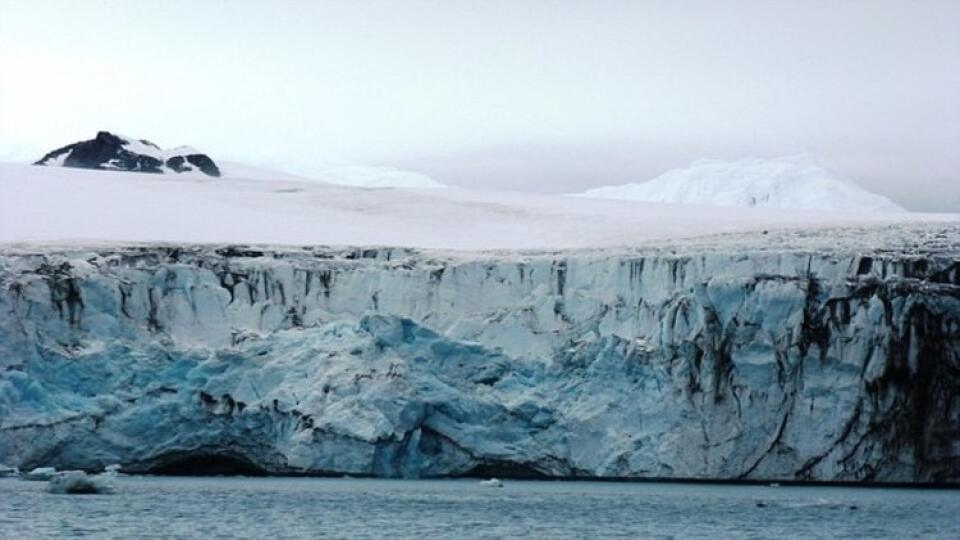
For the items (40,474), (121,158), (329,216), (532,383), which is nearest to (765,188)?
(121,158)

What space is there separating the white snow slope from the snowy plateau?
337cm

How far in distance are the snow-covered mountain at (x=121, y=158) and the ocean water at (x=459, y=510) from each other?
2472cm

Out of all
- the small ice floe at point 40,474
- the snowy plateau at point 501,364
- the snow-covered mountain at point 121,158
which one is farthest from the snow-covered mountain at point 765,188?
the small ice floe at point 40,474

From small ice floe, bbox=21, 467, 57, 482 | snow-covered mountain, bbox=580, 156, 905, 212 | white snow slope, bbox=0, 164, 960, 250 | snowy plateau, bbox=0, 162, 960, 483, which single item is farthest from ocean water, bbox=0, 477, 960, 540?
snow-covered mountain, bbox=580, 156, 905, 212

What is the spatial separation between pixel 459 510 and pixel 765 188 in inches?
1638

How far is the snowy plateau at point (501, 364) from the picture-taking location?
23.7 m

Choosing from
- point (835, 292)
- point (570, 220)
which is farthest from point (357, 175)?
point (835, 292)

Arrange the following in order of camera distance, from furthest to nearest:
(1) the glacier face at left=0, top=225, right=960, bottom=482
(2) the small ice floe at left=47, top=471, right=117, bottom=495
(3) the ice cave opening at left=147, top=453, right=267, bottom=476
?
(3) the ice cave opening at left=147, top=453, right=267, bottom=476, (1) the glacier face at left=0, top=225, right=960, bottom=482, (2) the small ice floe at left=47, top=471, right=117, bottom=495

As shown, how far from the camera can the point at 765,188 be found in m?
60.8

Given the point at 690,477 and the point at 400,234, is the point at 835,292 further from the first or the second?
the point at 400,234

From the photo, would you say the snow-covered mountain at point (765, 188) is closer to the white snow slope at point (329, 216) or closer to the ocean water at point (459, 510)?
the white snow slope at point (329, 216)

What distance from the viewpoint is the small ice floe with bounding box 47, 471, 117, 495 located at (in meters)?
21.4

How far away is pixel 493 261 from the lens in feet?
90.2

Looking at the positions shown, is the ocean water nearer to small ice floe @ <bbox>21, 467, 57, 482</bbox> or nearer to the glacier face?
small ice floe @ <bbox>21, 467, 57, 482</bbox>
